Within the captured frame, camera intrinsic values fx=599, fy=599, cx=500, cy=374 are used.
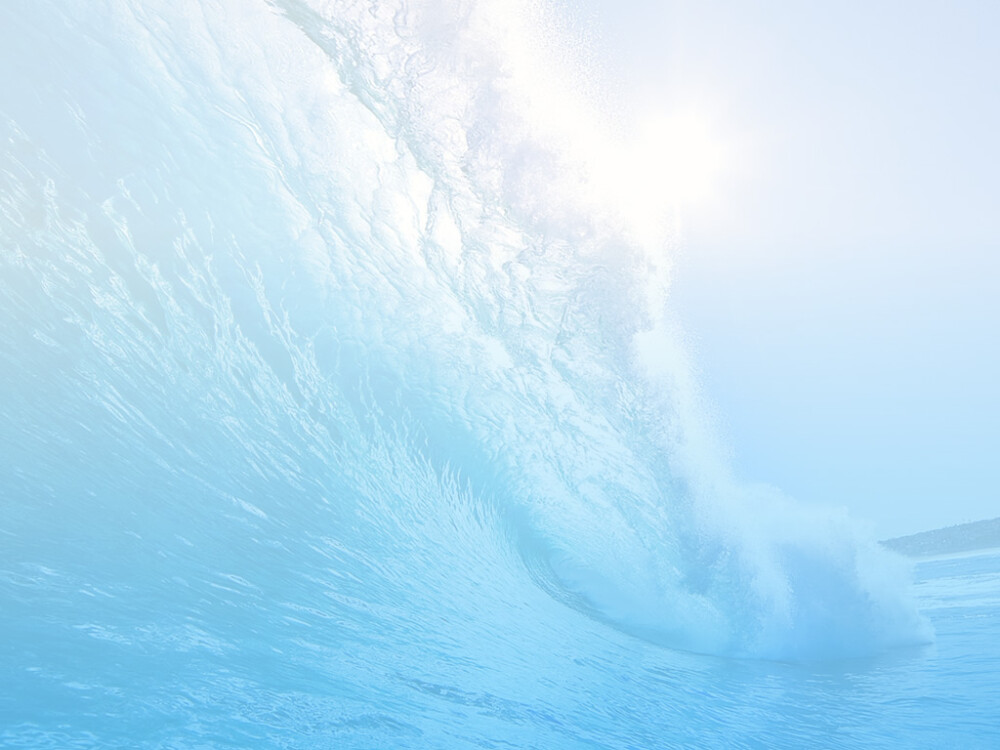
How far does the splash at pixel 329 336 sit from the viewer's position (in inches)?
198

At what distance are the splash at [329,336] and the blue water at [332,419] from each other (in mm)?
27

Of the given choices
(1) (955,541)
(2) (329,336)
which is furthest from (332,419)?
(1) (955,541)

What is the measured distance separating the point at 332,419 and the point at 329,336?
929 millimetres

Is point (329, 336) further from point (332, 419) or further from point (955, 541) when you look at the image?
point (955, 541)

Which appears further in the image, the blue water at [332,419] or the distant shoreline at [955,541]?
the distant shoreline at [955,541]

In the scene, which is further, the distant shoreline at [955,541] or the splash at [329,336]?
the distant shoreline at [955,541]

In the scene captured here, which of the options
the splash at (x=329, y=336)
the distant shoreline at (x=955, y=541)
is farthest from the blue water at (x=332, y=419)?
the distant shoreline at (x=955, y=541)

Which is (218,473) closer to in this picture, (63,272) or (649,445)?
(63,272)

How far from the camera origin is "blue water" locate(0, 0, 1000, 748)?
4625mm

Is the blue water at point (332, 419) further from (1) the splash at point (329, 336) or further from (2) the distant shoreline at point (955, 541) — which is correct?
(2) the distant shoreline at point (955, 541)

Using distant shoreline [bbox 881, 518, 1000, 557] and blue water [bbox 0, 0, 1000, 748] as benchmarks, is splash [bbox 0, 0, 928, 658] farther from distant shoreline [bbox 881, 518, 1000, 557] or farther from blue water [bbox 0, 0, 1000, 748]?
distant shoreline [bbox 881, 518, 1000, 557]

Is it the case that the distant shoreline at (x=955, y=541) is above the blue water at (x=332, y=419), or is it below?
above

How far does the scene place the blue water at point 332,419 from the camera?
4.62m

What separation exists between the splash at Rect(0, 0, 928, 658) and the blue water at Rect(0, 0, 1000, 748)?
0.03m
